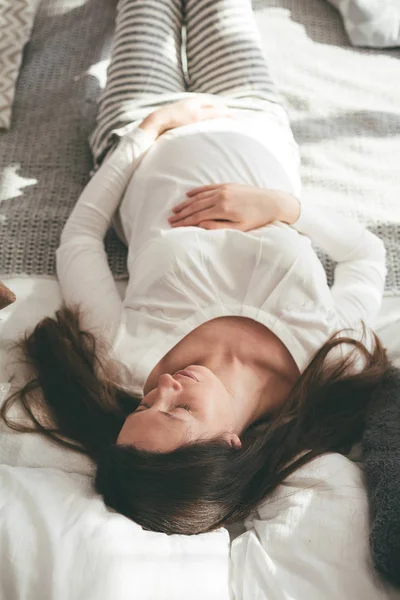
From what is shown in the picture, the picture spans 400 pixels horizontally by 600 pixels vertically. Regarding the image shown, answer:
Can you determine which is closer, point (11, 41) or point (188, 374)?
point (188, 374)

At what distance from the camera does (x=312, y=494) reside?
3.06 feet

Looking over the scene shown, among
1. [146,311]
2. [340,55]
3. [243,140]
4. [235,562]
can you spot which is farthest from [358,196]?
[235,562]

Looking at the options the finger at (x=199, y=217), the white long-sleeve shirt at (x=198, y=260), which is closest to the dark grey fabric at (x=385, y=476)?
the white long-sleeve shirt at (x=198, y=260)

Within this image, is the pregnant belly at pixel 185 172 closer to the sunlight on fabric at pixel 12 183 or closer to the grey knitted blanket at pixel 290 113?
the grey knitted blanket at pixel 290 113

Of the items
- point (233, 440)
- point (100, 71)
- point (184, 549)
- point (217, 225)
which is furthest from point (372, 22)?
point (184, 549)

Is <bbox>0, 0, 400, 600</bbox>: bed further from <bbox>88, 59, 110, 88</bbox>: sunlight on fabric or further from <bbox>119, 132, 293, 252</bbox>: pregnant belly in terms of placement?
<bbox>119, 132, 293, 252</bbox>: pregnant belly

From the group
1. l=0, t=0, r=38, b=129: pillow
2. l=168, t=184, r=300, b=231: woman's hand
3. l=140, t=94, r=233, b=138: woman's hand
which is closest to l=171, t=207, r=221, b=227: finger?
l=168, t=184, r=300, b=231: woman's hand

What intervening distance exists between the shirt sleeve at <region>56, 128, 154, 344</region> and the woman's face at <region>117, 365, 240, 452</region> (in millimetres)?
183

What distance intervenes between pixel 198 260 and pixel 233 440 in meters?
0.30

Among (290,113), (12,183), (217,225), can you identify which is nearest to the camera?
(217,225)

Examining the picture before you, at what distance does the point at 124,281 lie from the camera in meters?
1.28

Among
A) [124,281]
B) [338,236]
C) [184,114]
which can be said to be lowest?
[124,281]

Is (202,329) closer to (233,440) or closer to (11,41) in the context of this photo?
(233,440)

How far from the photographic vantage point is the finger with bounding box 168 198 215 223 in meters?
1.16
